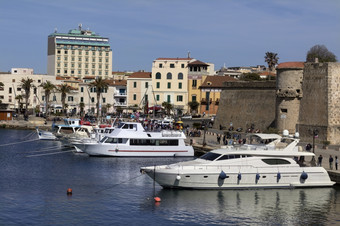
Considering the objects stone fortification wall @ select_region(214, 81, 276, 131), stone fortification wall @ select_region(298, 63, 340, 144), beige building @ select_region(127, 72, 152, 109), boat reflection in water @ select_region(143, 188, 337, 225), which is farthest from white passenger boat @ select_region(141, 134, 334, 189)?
beige building @ select_region(127, 72, 152, 109)

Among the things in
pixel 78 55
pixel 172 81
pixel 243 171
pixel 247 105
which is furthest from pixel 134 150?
pixel 78 55

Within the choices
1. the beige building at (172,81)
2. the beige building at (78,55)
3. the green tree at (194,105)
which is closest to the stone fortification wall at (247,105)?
the green tree at (194,105)

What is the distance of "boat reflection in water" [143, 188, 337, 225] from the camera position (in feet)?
103

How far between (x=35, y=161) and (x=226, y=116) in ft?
107

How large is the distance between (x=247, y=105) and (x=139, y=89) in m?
37.3

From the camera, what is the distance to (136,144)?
54.6m

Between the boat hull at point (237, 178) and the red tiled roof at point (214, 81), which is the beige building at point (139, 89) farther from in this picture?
the boat hull at point (237, 178)

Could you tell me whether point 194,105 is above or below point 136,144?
above

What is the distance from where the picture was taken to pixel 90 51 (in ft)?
506

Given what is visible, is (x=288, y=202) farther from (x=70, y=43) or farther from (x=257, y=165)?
(x=70, y=43)

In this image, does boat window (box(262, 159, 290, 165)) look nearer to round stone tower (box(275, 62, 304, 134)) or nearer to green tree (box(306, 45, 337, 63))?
round stone tower (box(275, 62, 304, 134))

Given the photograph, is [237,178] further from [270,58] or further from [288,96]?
[270,58]

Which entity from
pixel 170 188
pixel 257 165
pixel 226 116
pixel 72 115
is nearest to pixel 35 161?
pixel 170 188

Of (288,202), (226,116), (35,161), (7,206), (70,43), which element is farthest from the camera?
(70,43)
